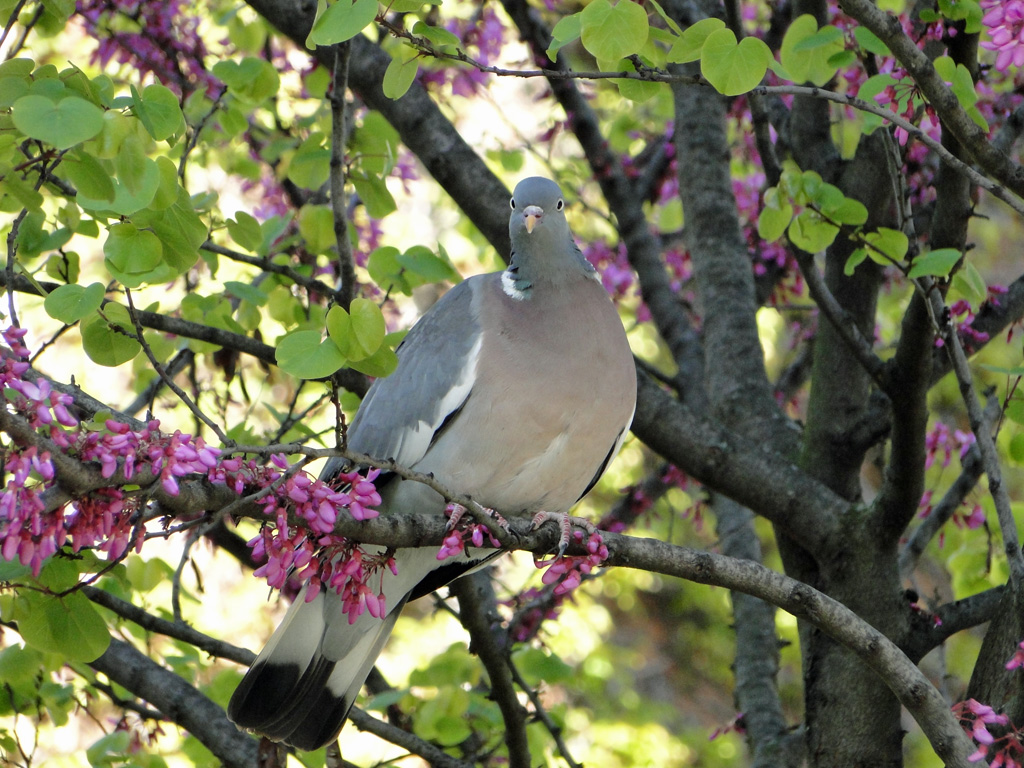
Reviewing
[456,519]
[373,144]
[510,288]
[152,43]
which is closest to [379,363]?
[456,519]

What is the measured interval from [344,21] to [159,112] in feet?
1.37

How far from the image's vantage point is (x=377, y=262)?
2965mm

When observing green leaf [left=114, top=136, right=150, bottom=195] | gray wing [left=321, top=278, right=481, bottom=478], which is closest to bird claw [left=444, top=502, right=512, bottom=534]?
gray wing [left=321, top=278, right=481, bottom=478]

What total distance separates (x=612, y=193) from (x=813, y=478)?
166 centimetres

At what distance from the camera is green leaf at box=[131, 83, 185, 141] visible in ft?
6.46

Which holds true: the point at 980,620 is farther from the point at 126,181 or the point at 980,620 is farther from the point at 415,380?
the point at 126,181

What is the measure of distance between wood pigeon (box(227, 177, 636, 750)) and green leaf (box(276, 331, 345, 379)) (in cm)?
87

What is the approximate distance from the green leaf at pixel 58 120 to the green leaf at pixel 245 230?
1.17 m

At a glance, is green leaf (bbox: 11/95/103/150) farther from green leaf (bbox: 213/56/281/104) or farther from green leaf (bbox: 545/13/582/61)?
green leaf (bbox: 213/56/281/104)

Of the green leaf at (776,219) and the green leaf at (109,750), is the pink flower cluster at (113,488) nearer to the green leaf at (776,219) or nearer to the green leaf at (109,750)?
the green leaf at (109,750)

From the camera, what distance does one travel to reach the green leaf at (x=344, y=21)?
Result: 183cm

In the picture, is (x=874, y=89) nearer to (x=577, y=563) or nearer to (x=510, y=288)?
(x=510, y=288)

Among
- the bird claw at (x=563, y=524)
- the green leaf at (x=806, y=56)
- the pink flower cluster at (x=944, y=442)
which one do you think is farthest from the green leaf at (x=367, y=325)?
the pink flower cluster at (x=944, y=442)

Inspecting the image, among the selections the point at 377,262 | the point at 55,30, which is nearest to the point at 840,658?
the point at 377,262
